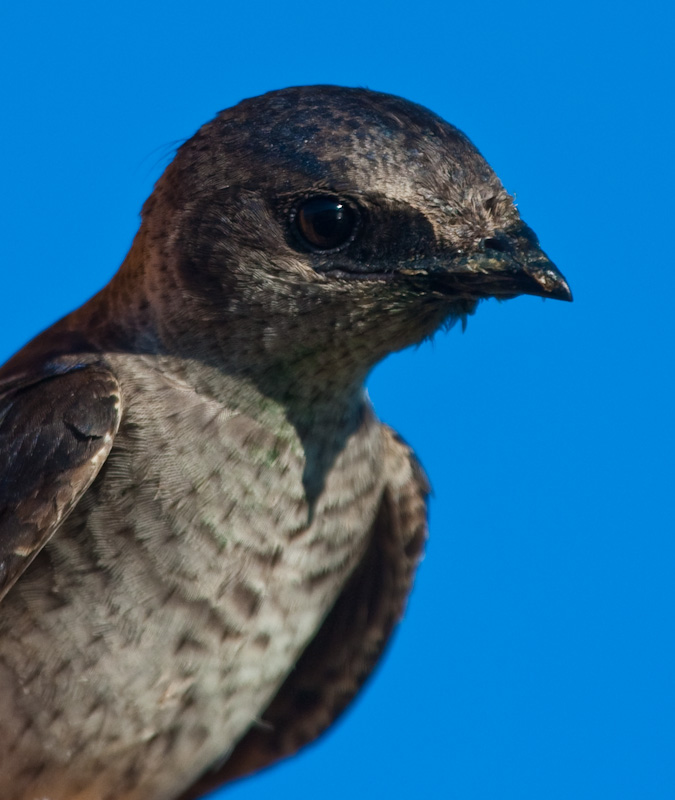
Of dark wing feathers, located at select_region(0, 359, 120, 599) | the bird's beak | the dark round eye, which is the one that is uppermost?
the bird's beak

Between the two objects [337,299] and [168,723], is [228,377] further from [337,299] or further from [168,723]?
[168,723]

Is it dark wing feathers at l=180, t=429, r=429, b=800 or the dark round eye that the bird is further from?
dark wing feathers at l=180, t=429, r=429, b=800

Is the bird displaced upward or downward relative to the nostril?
downward

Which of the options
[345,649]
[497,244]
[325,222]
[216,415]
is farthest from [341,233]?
[345,649]

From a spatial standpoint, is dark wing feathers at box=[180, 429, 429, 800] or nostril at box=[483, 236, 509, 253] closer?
nostril at box=[483, 236, 509, 253]

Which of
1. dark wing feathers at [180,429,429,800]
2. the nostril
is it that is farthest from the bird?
dark wing feathers at [180,429,429,800]

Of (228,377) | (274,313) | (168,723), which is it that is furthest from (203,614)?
(274,313)

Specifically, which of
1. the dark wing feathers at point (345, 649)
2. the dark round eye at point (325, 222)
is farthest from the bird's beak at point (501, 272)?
the dark wing feathers at point (345, 649)

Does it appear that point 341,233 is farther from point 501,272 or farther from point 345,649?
point 345,649

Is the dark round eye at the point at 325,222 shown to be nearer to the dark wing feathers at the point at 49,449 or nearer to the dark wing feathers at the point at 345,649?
the dark wing feathers at the point at 49,449
